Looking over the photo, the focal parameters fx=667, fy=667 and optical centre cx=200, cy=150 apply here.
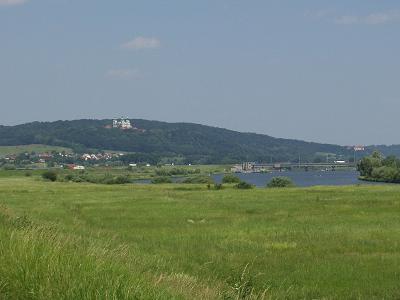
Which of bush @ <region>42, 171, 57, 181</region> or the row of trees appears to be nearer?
bush @ <region>42, 171, 57, 181</region>

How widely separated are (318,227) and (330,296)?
1397 centimetres

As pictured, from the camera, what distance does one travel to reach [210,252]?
20.2 m

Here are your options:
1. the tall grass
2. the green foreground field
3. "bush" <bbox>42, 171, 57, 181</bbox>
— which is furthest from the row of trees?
the tall grass

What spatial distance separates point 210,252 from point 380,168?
114m

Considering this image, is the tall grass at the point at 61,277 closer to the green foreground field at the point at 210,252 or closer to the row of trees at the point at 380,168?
the green foreground field at the point at 210,252

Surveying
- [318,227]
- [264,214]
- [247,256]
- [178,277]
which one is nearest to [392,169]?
[264,214]

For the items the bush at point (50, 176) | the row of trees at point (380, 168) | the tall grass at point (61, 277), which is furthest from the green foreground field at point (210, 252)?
the row of trees at point (380, 168)

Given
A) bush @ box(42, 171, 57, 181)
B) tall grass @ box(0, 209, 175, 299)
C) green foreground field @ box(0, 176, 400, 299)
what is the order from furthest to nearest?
bush @ box(42, 171, 57, 181), green foreground field @ box(0, 176, 400, 299), tall grass @ box(0, 209, 175, 299)

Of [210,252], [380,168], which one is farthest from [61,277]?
[380,168]

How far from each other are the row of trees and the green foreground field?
82194 mm

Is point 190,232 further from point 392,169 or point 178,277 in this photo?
point 392,169

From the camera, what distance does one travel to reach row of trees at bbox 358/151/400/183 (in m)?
122

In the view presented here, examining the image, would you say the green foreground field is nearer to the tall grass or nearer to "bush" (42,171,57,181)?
the tall grass

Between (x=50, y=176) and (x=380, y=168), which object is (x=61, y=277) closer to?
(x=50, y=176)
